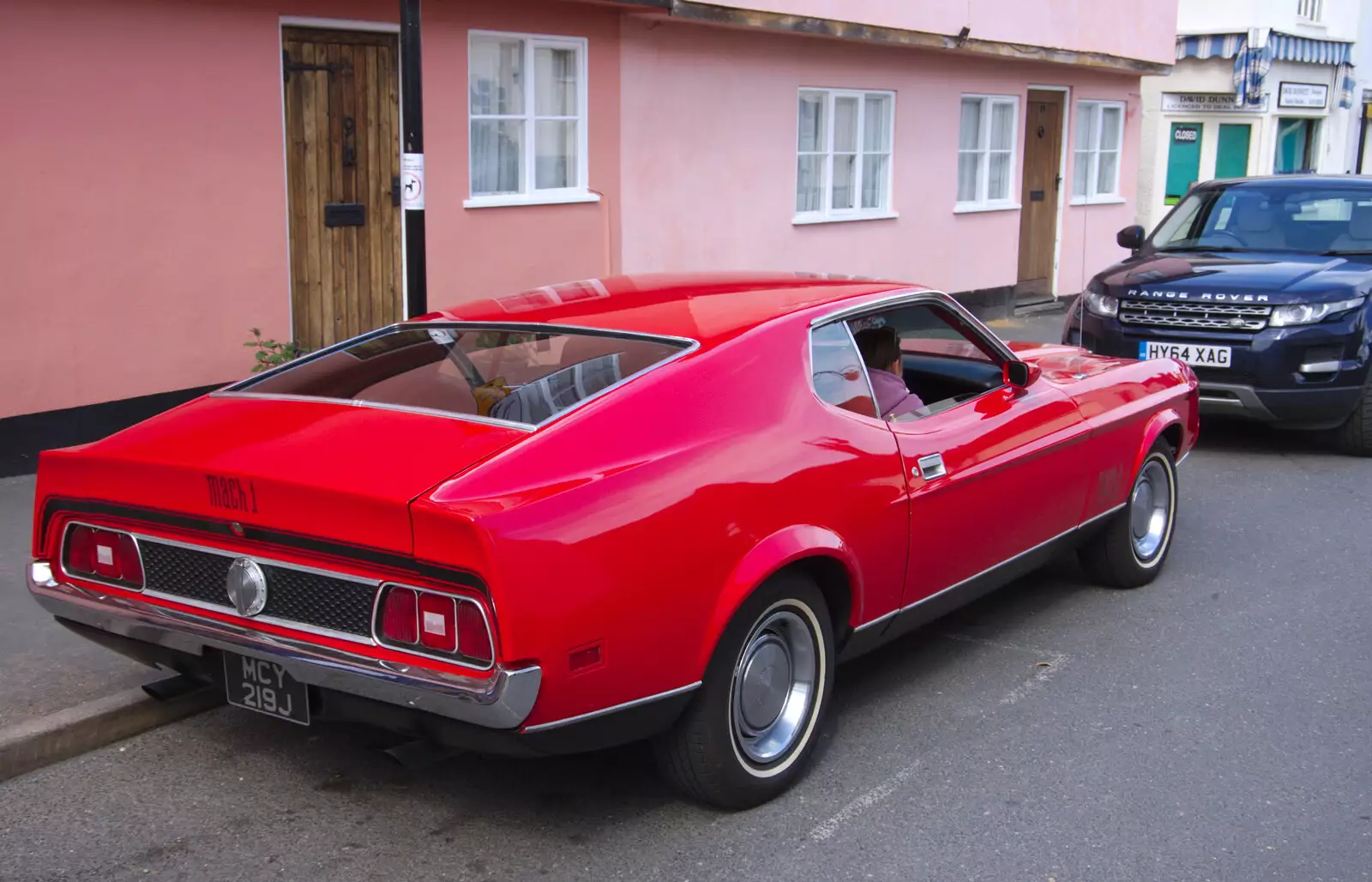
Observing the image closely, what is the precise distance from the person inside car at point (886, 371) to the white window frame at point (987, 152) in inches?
424

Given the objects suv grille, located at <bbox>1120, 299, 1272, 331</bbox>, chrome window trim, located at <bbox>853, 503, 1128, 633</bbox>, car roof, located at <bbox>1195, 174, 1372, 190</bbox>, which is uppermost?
car roof, located at <bbox>1195, 174, 1372, 190</bbox>

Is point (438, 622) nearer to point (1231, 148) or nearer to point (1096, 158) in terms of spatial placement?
point (1096, 158)

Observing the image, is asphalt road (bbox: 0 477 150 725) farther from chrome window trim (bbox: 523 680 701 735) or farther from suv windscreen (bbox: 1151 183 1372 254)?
suv windscreen (bbox: 1151 183 1372 254)

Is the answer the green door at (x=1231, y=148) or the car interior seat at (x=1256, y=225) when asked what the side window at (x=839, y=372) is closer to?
the car interior seat at (x=1256, y=225)

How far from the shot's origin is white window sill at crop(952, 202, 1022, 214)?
614 inches

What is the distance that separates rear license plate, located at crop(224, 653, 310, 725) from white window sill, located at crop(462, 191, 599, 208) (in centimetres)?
664

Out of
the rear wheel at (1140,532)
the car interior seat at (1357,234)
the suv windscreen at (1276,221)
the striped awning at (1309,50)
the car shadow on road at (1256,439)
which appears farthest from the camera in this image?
the striped awning at (1309,50)

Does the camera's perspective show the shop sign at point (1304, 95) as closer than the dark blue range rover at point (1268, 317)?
No

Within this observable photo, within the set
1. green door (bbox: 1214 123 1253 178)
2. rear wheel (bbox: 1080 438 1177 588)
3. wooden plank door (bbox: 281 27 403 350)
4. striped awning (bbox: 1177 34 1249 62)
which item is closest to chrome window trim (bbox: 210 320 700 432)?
rear wheel (bbox: 1080 438 1177 588)

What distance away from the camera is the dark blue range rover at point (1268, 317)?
348 inches

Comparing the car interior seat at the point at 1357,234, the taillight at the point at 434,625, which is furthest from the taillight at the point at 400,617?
the car interior seat at the point at 1357,234

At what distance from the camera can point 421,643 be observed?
346cm

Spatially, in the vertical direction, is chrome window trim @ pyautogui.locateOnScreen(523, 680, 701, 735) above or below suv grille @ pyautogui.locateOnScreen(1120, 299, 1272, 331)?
below

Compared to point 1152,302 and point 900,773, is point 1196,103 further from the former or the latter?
point 900,773
